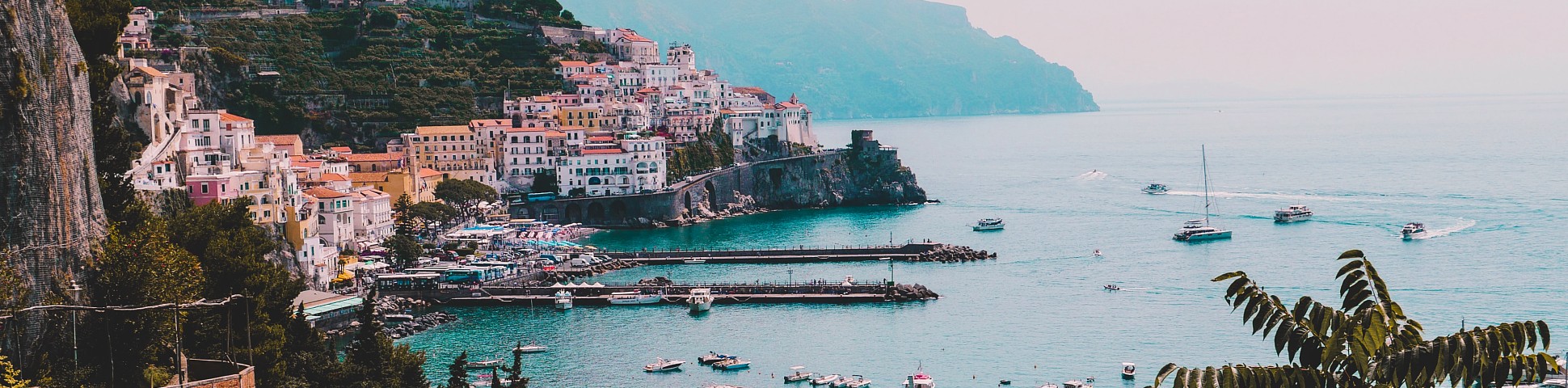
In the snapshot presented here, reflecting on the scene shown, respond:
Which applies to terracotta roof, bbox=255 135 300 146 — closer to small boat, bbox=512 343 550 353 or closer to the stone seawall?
the stone seawall

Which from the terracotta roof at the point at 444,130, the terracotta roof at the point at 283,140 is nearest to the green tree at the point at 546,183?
the terracotta roof at the point at 444,130

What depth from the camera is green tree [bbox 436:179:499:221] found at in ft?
246

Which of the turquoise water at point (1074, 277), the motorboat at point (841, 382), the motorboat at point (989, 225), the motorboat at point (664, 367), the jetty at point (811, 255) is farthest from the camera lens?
the motorboat at point (989, 225)

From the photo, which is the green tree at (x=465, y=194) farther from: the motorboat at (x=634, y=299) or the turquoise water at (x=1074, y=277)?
the motorboat at (x=634, y=299)

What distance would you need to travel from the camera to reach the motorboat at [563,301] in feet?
175

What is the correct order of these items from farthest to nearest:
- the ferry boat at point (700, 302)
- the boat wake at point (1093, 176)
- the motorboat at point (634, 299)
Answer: the boat wake at point (1093, 176), the motorboat at point (634, 299), the ferry boat at point (700, 302)

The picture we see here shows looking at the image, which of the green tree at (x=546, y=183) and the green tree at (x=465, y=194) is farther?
the green tree at (x=546, y=183)

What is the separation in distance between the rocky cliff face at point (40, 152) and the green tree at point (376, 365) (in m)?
7.61

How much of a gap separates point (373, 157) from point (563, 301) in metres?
26.5

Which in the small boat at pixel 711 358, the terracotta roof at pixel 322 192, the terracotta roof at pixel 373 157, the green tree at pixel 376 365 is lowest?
the small boat at pixel 711 358

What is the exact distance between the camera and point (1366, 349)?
23.2 ft

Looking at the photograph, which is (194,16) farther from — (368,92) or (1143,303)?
(1143,303)

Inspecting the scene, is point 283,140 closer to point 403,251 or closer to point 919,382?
point 403,251

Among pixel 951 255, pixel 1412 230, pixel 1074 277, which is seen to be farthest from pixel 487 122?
pixel 1412 230
